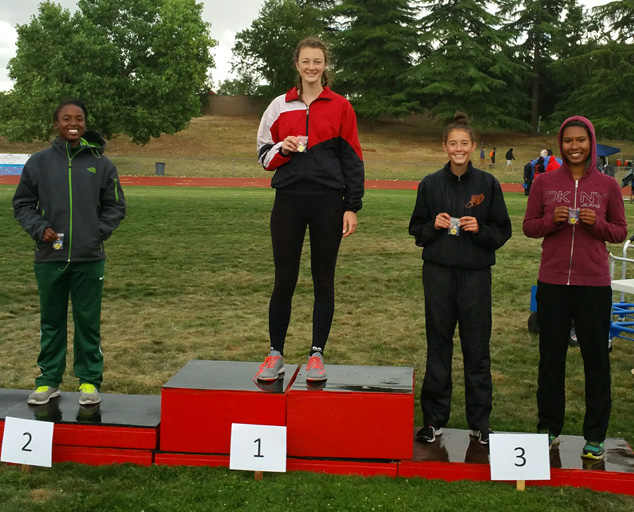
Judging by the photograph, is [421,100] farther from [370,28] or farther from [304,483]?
[304,483]

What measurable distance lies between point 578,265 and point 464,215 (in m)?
0.61

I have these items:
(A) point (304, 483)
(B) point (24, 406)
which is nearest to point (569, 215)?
(A) point (304, 483)

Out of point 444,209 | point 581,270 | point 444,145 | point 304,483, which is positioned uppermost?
point 444,145

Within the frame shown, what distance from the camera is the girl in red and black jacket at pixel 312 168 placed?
384 centimetres

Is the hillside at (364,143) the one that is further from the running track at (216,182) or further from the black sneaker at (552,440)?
the black sneaker at (552,440)

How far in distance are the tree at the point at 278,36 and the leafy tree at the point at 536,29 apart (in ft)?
53.4

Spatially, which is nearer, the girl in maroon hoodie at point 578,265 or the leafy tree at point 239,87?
the girl in maroon hoodie at point 578,265

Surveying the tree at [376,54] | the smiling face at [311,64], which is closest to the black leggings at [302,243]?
the smiling face at [311,64]

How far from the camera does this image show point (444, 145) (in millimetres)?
3814

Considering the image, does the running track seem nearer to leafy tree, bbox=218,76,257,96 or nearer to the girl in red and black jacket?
the girl in red and black jacket

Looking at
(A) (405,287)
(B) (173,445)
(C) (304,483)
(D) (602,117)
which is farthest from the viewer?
(D) (602,117)

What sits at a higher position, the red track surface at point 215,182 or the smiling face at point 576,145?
the smiling face at point 576,145

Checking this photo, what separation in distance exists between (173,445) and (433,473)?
1300 millimetres

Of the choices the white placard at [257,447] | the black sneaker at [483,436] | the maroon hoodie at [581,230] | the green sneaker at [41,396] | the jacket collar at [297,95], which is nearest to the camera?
the white placard at [257,447]
